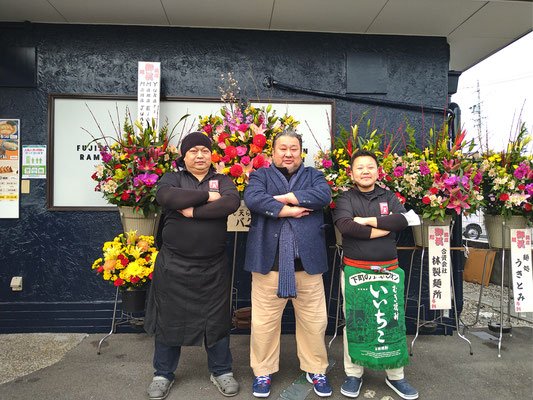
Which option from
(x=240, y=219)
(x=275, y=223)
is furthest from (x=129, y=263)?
(x=275, y=223)

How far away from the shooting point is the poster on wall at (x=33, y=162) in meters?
3.48

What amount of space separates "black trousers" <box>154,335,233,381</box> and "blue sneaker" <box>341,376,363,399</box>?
2.69 ft

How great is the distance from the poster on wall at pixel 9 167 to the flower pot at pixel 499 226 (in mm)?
4688

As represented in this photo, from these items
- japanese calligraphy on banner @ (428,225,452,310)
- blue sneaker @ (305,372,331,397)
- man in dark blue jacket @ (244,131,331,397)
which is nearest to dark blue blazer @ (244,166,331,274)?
man in dark blue jacket @ (244,131,331,397)

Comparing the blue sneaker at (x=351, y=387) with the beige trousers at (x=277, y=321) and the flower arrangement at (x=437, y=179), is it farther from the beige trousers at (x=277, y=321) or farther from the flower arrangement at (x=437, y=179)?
the flower arrangement at (x=437, y=179)

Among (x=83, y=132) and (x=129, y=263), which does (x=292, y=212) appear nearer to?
(x=129, y=263)

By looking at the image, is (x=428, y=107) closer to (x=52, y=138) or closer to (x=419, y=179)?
(x=419, y=179)

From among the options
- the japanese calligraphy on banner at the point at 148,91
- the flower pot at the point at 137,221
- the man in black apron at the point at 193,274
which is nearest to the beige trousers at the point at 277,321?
the man in black apron at the point at 193,274

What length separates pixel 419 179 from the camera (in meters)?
3.00

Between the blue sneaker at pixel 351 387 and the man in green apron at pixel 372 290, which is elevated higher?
the man in green apron at pixel 372 290

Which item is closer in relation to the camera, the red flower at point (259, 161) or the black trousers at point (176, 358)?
the black trousers at point (176, 358)

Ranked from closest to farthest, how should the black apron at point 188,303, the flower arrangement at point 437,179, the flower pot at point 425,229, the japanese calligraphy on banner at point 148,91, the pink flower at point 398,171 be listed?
the black apron at point 188,303, the flower arrangement at point 437,179, the pink flower at point 398,171, the flower pot at point 425,229, the japanese calligraphy on banner at point 148,91

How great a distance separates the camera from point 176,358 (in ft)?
8.05

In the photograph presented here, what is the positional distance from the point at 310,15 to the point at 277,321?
2.81 meters
